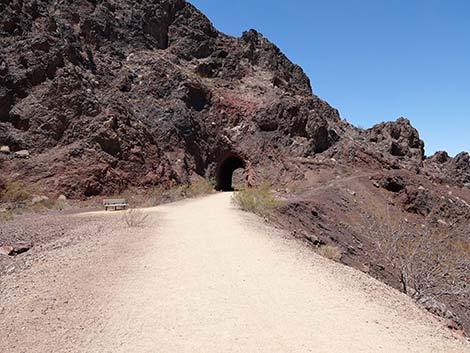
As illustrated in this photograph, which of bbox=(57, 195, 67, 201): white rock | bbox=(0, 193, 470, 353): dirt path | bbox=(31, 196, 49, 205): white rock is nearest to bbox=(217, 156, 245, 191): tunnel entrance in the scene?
bbox=(57, 195, 67, 201): white rock

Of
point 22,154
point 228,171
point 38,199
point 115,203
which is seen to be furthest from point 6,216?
point 228,171

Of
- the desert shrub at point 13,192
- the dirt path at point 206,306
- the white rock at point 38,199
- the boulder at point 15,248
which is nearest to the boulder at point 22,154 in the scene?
the desert shrub at point 13,192

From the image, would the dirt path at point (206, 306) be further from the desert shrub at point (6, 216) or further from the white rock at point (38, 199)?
the white rock at point (38, 199)

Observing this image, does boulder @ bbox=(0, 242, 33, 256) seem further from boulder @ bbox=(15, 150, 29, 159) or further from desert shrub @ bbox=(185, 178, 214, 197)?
desert shrub @ bbox=(185, 178, 214, 197)

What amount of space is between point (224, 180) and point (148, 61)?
1267 cm

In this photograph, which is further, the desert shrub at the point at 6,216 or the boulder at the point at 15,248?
the desert shrub at the point at 6,216

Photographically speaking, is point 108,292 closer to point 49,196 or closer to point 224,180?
point 49,196

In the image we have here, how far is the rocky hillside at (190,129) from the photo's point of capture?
20406mm

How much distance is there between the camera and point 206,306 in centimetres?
567

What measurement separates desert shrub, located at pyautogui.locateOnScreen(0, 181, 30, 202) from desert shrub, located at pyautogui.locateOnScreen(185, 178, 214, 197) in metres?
8.57

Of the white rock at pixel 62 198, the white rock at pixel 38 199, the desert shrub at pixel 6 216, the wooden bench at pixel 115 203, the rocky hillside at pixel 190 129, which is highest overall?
the rocky hillside at pixel 190 129

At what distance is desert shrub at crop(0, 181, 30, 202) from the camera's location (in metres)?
18.6

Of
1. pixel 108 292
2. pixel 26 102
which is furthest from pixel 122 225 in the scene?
pixel 26 102

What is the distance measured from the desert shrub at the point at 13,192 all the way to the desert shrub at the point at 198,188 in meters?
8.57
